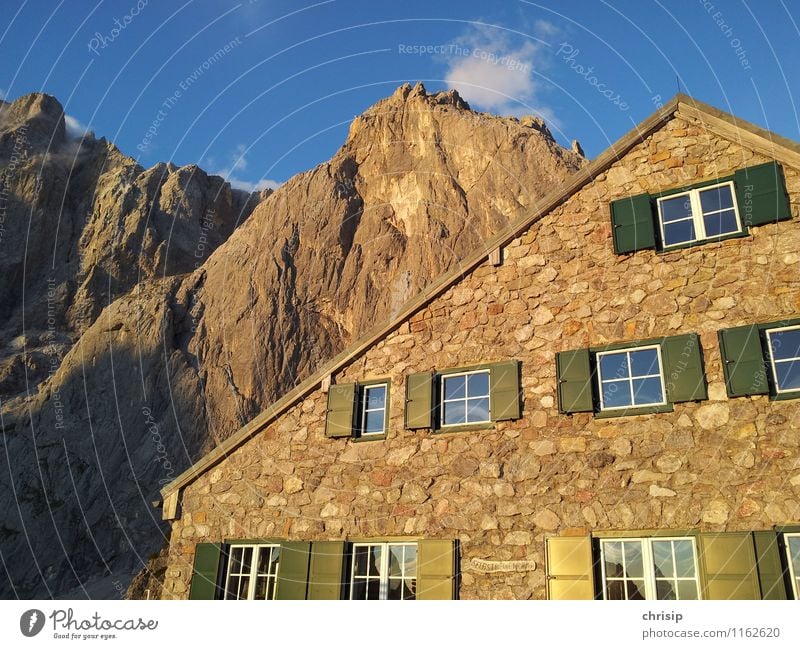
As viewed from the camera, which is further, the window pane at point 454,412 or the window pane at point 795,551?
the window pane at point 454,412

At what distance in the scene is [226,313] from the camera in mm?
46312

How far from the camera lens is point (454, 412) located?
12688mm

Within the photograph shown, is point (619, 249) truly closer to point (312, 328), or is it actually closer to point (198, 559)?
point (198, 559)

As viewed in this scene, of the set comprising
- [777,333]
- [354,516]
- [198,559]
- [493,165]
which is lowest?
[198,559]

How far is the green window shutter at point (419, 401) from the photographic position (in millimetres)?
12578

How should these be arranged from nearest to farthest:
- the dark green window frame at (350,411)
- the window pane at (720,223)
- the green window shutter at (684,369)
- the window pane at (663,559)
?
the window pane at (663,559) → the green window shutter at (684,369) → the window pane at (720,223) → the dark green window frame at (350,411)

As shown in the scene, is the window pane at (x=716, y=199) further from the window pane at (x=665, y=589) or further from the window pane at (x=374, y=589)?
the window pane at (x=374, y=589)

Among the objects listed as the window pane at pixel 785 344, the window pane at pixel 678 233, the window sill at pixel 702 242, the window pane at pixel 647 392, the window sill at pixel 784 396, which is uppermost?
the window pane at pixel 678 233

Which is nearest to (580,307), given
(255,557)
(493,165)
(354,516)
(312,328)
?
(354,516)

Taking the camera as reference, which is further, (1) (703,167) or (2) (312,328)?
(2) (312,328)

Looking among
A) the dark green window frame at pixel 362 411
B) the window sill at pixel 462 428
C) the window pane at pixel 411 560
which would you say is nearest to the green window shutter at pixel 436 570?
the window pane at pixel 411 560

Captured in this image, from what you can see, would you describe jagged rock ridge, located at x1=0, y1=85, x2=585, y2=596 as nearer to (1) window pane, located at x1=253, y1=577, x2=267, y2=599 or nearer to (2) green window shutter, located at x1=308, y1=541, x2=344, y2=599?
(1) window pane, located at x1=253, y1=577, x2=267, y2=599

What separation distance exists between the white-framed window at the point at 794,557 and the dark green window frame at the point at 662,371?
222cm
